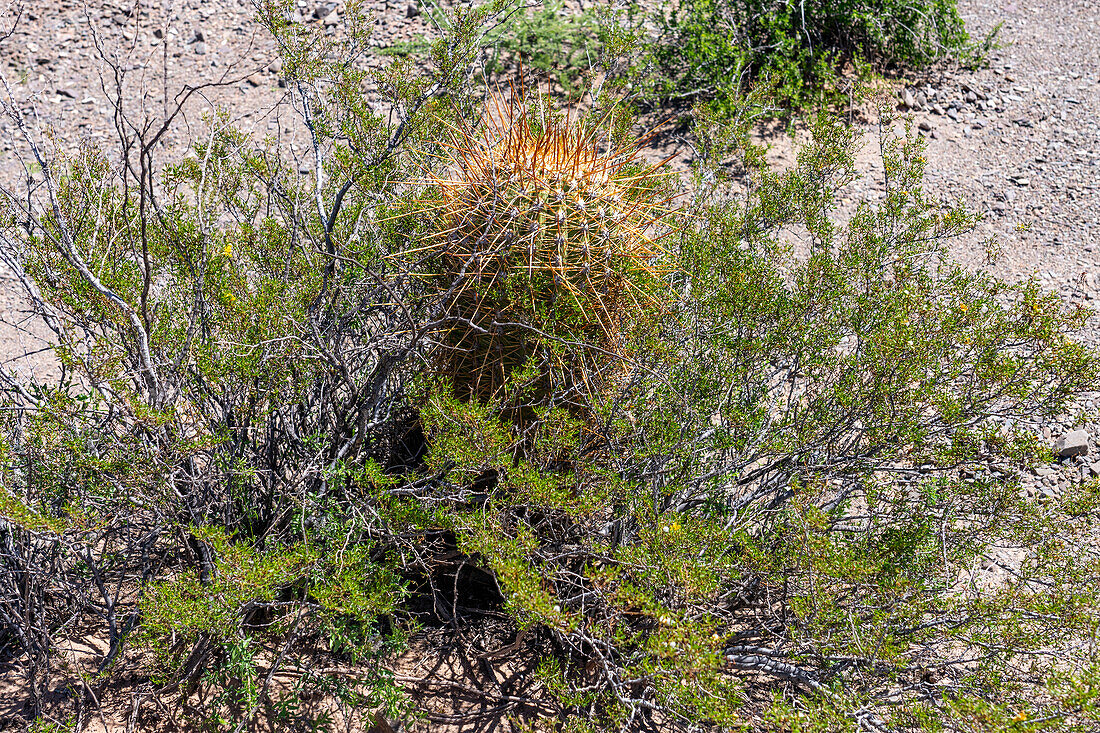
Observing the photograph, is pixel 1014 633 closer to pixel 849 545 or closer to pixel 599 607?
pixel 849 545

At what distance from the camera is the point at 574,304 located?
3.01 metres

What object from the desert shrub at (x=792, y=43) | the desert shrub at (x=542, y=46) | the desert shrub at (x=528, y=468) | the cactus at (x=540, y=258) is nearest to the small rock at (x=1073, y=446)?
the desert shrub at (x=528, y=468)

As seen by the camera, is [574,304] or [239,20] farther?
[239,20]

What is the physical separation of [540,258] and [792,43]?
4.66 metres

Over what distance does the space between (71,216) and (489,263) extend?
205 centimetres

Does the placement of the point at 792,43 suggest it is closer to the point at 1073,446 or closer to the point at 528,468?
the point at 1073,446

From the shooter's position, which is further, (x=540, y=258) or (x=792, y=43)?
(x=792, y=43)

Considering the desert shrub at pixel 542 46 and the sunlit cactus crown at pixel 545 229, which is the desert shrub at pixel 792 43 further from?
the sunlit cactus crown at pixel 545 229

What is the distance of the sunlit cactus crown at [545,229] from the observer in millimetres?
2930

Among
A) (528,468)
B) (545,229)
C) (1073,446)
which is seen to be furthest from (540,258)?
(1073,446)

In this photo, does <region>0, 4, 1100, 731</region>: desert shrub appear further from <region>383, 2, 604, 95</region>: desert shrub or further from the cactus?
A: <region>383, 2, 604, 95</region>: desert shrub

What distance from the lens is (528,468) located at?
2.85m

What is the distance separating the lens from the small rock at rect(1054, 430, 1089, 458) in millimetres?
4227

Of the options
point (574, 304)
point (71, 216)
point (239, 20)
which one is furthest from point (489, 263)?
point (239, 20)
